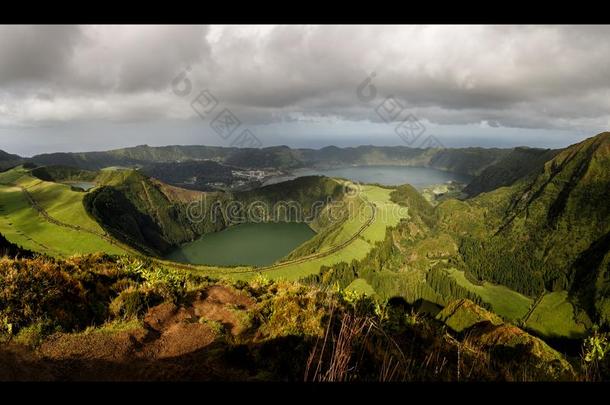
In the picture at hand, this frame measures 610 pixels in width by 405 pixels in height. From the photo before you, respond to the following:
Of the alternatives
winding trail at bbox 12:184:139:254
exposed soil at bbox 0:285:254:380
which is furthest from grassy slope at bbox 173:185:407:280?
exposed soil at bbox 0:285:254:380

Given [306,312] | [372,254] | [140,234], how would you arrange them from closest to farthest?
[306,312], [372,254], [140,234]

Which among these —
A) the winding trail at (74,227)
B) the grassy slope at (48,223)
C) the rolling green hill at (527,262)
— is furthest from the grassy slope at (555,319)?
the grassy slope at (48,223)

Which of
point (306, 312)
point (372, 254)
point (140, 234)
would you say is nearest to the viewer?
point (306, 312)

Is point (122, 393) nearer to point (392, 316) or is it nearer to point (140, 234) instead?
point (392, 316)

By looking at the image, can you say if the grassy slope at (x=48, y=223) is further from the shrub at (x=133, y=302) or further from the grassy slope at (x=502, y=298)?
the grassy slope at (x=502, y=298)

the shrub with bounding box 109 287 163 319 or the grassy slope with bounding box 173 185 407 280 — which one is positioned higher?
the shrub with bounding box 109 287 163 319

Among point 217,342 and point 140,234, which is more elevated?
point 217,342

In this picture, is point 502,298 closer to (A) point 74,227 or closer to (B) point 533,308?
(B) point 533,308

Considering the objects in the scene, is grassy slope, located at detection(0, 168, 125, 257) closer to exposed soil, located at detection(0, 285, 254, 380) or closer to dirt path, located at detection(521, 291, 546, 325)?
exposed soil, located at detection(0, 285, 254, 380)

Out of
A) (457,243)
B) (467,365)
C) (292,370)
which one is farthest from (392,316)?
(457,243)
